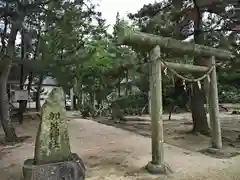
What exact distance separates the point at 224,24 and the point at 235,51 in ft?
2.83

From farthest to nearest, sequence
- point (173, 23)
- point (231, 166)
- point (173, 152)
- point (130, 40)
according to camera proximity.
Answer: point (173, 23) → point (173, 152) → point (231, 166) → point (130, 40)

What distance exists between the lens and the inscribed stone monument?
384 centimetres

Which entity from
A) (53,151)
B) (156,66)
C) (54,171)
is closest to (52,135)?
(53,151)

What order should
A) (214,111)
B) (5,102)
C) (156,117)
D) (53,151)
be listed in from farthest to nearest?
1. (5,102)
2. (214,111)
3. (156,117)
4. (53,151)

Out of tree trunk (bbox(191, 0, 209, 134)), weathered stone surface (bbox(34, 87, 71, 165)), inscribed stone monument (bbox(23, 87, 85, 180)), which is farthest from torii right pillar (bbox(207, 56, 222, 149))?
weathered stone surface (bbox(34, 87, 71, 165))

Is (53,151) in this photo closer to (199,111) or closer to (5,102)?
(5,102)

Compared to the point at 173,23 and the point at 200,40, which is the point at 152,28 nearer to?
the point at 173,23

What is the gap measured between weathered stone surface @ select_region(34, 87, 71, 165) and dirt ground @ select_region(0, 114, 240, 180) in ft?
2.23

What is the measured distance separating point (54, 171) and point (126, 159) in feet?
6.19

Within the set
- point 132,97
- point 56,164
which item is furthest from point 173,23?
point 132,97

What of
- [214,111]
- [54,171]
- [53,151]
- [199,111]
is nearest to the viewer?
[54,171]

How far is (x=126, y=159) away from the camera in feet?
17.6

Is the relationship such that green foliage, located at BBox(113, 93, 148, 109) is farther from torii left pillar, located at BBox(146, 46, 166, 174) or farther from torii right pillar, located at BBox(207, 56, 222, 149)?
torii left pillar, located at BBox(146, 46, 166, 174)

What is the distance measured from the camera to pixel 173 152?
604cm
